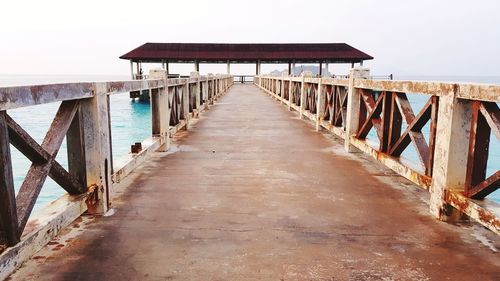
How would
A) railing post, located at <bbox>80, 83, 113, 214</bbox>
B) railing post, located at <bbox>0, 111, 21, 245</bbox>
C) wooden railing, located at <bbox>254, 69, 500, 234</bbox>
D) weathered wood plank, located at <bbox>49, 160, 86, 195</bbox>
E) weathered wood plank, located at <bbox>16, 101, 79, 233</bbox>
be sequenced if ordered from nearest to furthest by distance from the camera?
railing post, located at <bbox>0, 111, 21, 245</bbox> < weathered wood plank, located at <bbox>16, 101, 79, 233</bbox> < weathered wood plank, located at <bbox>49, 160, 86, 195</bbox> < wooden railing, located at <bbox>254, 69, 500, 234</bbox> < railing post, located at <bbox>80, 83, 113, 214</bbox>

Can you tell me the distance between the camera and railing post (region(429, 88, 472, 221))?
3.09 metres

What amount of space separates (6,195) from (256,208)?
200 cm

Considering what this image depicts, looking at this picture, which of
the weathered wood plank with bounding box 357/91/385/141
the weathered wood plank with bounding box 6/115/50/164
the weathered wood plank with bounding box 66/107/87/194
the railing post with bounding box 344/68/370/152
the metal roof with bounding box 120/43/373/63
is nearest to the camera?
the weathered wood plank with bounding box 6/115/50/164

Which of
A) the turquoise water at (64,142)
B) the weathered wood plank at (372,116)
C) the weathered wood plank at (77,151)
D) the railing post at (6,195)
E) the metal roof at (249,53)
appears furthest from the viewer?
the metal roof at (249,53)

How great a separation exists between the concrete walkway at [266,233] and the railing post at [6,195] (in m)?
0.34

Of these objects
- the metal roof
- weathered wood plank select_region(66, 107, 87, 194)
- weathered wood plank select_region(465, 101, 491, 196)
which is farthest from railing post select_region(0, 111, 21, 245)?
the metal roof

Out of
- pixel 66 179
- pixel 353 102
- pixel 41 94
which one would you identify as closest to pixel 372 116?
pixel 353 102

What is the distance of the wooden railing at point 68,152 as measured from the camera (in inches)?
78.7

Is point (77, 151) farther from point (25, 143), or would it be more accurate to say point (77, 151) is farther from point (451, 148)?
point (451, 148)

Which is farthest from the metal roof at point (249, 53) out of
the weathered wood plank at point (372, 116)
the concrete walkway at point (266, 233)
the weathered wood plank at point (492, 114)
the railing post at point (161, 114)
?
the weathered wood plank at point (492, 114)

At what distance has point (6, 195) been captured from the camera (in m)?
1.96

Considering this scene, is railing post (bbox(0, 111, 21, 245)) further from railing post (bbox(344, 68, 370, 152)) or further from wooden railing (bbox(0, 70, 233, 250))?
railing post (bbox(344, 68, 370, 152))

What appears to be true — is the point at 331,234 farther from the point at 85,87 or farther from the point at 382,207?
the point at 85,87

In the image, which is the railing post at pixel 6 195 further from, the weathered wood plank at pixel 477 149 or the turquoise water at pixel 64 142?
the turquoise water at pixel 64 142
